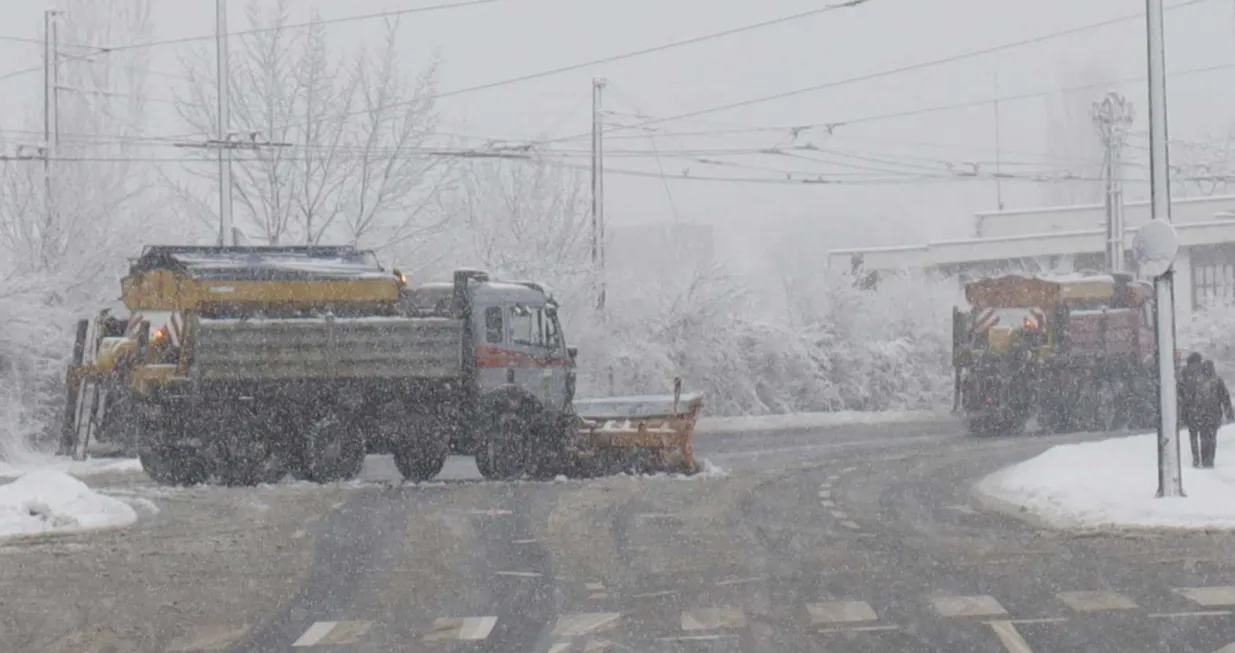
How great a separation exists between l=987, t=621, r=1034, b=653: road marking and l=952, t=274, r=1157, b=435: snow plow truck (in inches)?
1081

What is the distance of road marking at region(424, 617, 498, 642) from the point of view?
10680 mm

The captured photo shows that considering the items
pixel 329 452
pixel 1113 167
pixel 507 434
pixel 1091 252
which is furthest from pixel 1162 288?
pixel 1091 252

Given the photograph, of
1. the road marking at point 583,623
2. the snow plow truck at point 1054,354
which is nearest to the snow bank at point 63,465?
the road marking at point 583,623

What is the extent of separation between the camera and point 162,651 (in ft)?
34.3

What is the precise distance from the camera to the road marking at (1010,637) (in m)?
9.73

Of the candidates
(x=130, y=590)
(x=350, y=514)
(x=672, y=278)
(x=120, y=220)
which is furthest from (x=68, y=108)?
(x=130, y=590)

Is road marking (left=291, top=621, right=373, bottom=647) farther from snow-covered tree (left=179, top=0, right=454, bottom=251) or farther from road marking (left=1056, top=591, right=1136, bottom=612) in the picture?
snow-covered tree (left=179, top=0, right=454, bottom=251)

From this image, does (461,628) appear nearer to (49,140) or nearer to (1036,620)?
(1036,620)

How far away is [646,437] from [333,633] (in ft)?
47.2

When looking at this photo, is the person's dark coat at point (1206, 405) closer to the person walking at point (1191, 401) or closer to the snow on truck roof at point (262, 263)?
the person walking at point (1191, 401)

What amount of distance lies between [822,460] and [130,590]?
16.7 m

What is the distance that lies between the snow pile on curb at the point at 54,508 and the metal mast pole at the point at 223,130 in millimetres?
14308

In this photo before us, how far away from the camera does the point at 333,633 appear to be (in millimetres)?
10891

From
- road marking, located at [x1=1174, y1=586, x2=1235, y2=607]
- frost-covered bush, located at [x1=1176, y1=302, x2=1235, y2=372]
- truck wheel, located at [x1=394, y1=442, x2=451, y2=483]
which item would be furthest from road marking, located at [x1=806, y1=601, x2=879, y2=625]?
frost-covered bush, located at [x1=1176, y1=302, x2=1235, y2=372]
